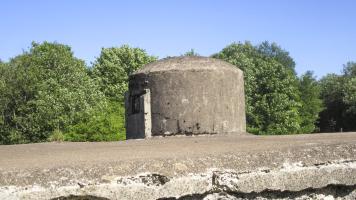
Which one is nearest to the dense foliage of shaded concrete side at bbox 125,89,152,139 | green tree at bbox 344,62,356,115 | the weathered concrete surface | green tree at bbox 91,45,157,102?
green tree at bbox 91,45,157,102

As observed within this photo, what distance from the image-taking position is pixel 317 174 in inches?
105

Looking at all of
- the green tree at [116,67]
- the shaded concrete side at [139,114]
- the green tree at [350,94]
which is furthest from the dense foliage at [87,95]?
the shaded concrete side at [139,114]

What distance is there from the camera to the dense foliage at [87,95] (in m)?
28.4

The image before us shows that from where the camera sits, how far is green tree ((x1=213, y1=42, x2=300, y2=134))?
32094 mm

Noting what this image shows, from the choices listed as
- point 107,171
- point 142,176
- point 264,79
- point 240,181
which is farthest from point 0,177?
point 264,79

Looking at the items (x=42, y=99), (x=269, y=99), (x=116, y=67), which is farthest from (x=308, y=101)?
(x=42, y=99)

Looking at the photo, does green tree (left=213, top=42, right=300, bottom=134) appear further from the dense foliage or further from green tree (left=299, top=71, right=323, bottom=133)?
green tree (left=299, top=71, right=323, bottom=133)

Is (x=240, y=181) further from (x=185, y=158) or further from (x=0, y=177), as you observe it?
(x=0, y=177)

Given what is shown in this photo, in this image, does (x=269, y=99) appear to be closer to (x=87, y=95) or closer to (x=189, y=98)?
(x=87, y=95)

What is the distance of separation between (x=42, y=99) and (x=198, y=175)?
27.6m

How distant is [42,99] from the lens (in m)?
28.9

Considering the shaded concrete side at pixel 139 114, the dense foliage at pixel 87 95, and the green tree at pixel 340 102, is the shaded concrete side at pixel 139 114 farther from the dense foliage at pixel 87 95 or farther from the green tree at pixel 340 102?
the green tree at pixel 340 102

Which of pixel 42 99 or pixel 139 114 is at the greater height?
pixel 42 99

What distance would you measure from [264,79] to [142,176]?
102 feet
